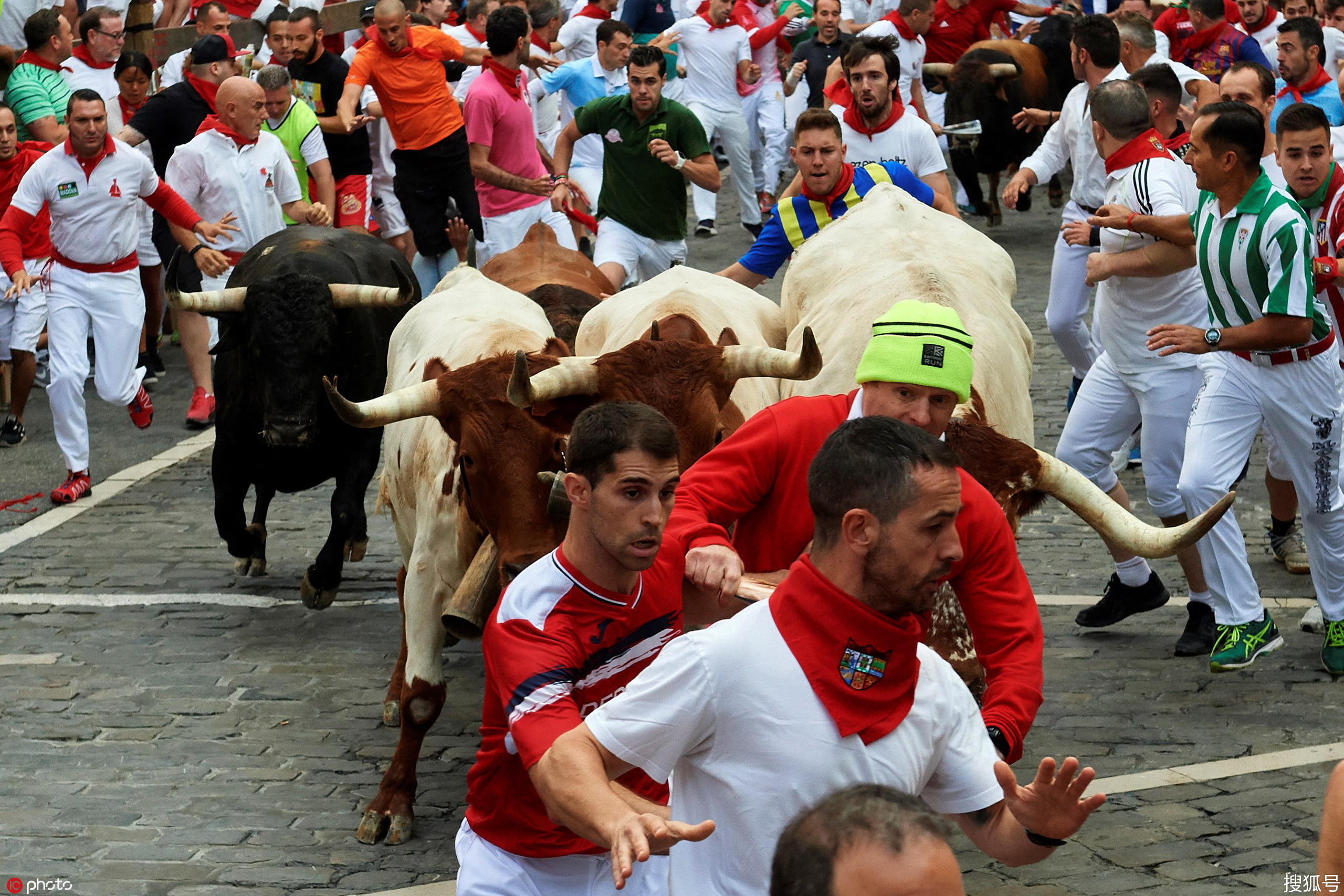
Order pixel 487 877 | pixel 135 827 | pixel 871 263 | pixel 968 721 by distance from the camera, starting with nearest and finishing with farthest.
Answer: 1. pixel 968 721
2. pixel 487 877
3. pixel 135 827
4. pixel 871 263

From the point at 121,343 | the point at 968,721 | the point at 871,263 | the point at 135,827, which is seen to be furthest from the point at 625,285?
the point at 968,721

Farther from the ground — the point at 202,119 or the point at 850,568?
the point at 850,568

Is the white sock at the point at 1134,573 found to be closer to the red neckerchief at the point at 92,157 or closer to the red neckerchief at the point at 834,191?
the red neckerchief at the point at 834,191

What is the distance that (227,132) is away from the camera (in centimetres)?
1195

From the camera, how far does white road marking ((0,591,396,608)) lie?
8.83 m

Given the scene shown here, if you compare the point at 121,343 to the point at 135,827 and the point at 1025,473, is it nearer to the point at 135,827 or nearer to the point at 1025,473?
the point at 135,827

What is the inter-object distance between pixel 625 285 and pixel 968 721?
879 cm

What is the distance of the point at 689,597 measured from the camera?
165 inches

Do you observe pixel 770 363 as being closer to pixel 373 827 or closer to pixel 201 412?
pixel 373 827

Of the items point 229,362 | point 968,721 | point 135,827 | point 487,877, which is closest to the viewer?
point 968,721

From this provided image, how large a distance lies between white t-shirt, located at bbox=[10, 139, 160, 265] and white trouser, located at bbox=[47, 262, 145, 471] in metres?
0.19

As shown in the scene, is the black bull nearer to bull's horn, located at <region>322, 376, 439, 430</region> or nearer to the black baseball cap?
bull's horn, located at <region>322, 376, 439, 430</region>

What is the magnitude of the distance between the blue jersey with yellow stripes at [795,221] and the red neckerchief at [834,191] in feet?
0.04

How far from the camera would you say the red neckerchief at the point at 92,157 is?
11.1 m
